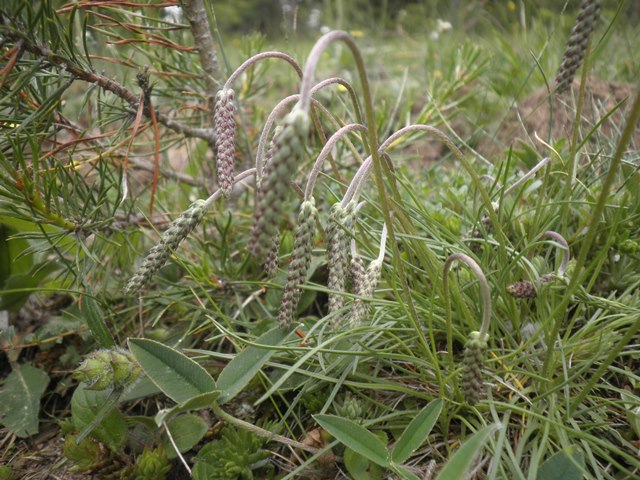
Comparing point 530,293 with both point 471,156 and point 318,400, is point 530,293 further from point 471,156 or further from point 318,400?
point 471,156

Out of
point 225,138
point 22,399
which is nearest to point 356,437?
point 225,138

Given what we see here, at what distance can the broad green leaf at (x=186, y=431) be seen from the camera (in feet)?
4.73

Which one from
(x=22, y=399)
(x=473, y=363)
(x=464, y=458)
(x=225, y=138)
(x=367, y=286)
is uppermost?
(x=225, y=138)

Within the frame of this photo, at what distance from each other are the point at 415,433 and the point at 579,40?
928mm

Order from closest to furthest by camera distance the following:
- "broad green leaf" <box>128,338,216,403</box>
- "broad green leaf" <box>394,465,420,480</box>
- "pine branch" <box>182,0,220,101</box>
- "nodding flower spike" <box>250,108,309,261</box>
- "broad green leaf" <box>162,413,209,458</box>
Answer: "nodding flower spike" <box>250,108,309,261</box>, "broad green leaf" <box>394,465,420,480</box>, "broad green leaf" <box>128,338,216,403</box>, "broad green leaf" <box>162,413,209,458</box>, "pine branch" <box>182,0,220,101</box>

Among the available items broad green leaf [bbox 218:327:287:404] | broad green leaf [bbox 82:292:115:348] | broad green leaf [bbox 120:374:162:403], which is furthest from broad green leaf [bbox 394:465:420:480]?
broad green leaf [bbox 82:292:115:348]

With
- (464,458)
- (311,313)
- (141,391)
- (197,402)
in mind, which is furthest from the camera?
(311,313)

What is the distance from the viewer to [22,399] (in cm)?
170

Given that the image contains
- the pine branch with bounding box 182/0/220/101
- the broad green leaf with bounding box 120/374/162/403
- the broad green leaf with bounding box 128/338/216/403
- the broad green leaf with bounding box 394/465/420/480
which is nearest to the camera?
the broad green leaf with bounding box 394/465/420/480

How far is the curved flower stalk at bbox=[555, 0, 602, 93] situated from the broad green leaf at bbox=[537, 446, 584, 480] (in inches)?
31.7

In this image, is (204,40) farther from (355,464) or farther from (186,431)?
(355,464)

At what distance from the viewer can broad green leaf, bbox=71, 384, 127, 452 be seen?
1.46 metres

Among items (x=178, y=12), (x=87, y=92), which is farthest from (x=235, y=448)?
(x=178, y=12)

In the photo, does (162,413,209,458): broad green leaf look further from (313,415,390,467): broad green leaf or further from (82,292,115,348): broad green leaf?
(313,415,390,467): broad green leaf
